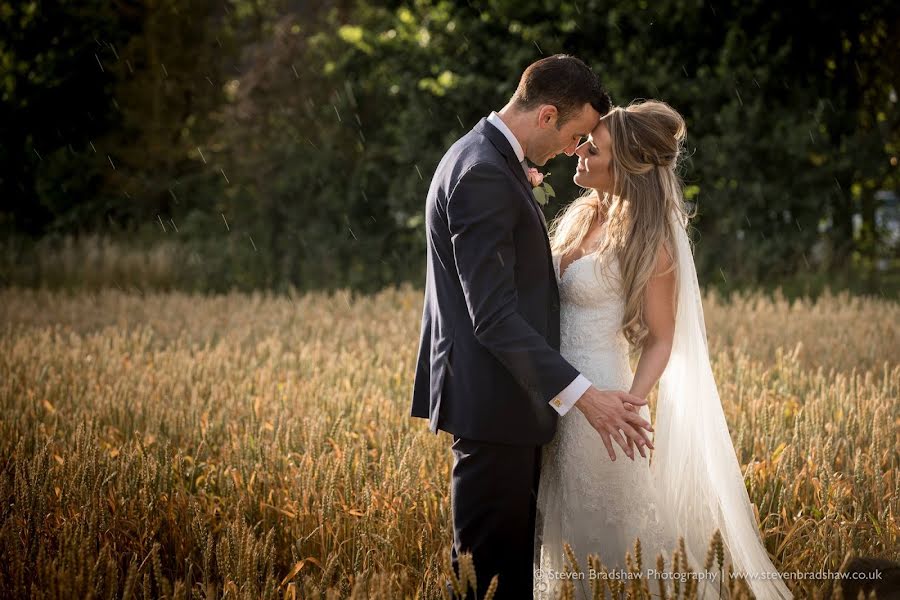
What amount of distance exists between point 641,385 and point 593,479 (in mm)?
412

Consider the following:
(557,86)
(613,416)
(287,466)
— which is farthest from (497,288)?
(287,466)

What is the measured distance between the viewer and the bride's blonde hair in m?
3.33

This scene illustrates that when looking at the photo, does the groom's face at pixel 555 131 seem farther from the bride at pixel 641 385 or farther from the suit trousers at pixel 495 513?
the suit trousers at pixel 495 513

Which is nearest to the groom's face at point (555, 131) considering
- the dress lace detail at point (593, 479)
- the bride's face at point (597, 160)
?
the bride's face at point (597, 160)

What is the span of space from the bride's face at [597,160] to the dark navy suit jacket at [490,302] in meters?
0.58

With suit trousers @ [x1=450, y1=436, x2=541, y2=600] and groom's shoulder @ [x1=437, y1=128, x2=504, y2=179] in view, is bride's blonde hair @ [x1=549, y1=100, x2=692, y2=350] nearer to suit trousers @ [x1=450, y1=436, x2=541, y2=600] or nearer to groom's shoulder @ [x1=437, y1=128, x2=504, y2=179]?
groom's shoulder @ [x1=437, y1=128, x2=504, y2=179]

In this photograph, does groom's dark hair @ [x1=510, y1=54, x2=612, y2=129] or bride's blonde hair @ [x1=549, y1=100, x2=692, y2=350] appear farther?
bride's blonde hair @ [x1=549, y1=100, x2=692, y2=350]

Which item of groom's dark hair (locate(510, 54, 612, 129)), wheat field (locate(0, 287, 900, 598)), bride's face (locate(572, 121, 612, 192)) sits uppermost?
groom's dark hair (locate(510, 54, 612, 129))

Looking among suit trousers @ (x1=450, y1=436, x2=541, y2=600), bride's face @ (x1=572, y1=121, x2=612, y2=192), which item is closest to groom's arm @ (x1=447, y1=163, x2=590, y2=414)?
suit trousers @ (x1=450, y1=436, x2=541, y2=600)

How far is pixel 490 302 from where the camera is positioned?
9.18 feet

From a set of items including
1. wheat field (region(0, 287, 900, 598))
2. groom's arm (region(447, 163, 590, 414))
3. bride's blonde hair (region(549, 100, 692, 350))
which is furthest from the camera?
bride's blonde hair (region(549, 100, 692, 350))

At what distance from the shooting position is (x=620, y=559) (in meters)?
3.32

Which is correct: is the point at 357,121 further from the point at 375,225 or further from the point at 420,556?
the point at 420,556

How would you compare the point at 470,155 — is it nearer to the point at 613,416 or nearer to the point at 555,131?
the point at 555,131
